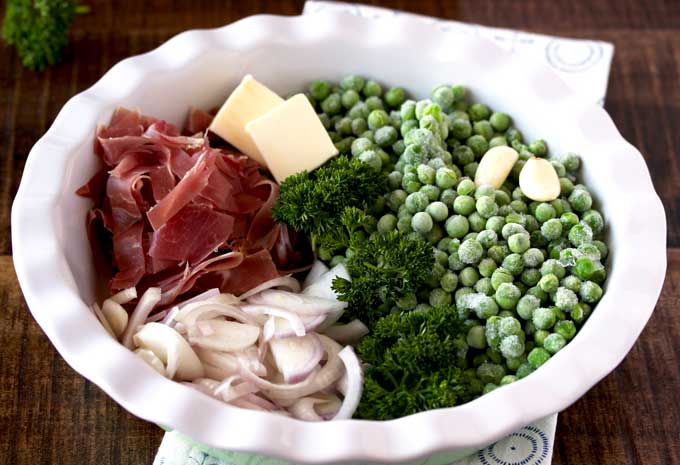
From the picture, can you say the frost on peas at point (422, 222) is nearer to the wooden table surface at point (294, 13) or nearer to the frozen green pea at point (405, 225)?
the frozen green pea at point (405, 225)

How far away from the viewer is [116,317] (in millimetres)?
2061

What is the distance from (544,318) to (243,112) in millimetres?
960

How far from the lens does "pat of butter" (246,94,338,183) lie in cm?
232

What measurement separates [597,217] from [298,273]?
78 cm

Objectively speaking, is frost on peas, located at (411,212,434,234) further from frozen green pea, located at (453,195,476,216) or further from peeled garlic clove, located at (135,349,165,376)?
peeled garlic clove, located at (135,349,165,376)

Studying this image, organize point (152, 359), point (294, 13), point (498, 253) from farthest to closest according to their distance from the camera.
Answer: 1. point (294, 13)
2. point (498, 253)
3. point (152, 359)

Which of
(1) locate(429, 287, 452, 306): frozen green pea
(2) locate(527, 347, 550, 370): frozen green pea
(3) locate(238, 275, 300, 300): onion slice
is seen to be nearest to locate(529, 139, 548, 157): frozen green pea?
(1) locate(429, 287, 452, 306): frozen green pea

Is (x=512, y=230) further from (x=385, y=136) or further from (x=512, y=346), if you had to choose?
(x=385, y=136)

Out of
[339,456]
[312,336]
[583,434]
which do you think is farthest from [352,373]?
[583,434]

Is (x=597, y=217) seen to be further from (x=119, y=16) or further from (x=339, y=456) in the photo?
(x=119, y=16)

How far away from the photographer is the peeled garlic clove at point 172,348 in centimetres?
194

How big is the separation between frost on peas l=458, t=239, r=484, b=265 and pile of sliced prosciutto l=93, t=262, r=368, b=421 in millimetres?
294

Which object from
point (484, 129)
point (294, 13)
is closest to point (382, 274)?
point (484, 129)

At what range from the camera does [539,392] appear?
1.86m
